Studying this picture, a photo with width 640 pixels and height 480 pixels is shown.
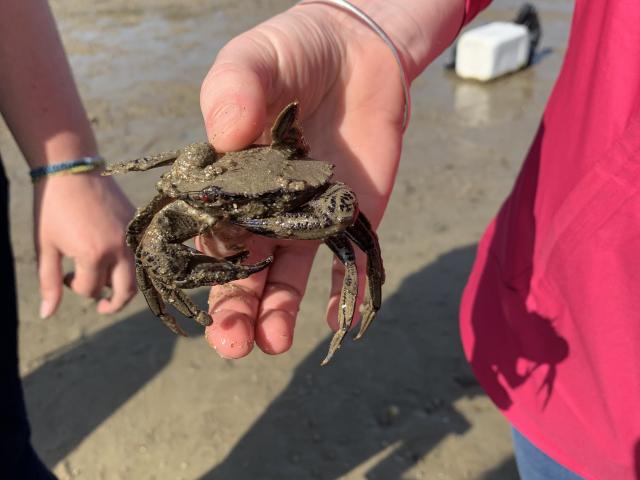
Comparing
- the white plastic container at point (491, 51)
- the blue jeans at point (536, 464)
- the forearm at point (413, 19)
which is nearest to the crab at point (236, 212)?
the forearm at point (413, 19)

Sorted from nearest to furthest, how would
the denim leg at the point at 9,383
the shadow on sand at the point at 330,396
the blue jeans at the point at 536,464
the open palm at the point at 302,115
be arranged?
the open palm at the point at 302,115, the denim leg at the point at 9,383, the blue jeans at the point at 536,464, the shadow on sand at the point at 330,396

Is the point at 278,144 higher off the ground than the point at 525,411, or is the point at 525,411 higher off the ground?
the point at 278,144

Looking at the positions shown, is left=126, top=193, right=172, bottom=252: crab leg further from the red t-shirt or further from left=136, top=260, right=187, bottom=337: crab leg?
the red t-shirt

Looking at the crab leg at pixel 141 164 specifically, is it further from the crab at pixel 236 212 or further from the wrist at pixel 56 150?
the wrist at pixel 56 150

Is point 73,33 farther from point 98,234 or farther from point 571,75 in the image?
point 571,75

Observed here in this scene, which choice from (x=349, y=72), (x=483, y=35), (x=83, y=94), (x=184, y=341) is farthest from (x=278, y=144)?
(x=83, y=94)

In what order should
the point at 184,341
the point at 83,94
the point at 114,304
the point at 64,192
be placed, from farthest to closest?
the point at 83,94 < the point at 184,341 < the point at 114,304 < the point at 64,192
